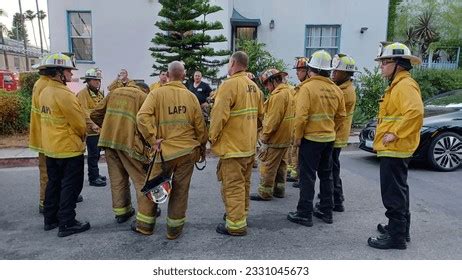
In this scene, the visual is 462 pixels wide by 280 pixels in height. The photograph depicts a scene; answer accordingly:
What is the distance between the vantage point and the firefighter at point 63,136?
159 inches

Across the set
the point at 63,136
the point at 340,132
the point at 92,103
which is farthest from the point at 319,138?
the point at 92,103

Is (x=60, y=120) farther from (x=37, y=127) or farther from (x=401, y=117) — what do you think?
(x=401, y=117)

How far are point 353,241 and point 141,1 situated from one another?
11.0 metres

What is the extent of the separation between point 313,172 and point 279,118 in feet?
3.07

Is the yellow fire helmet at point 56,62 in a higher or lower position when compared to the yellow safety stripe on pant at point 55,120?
higher

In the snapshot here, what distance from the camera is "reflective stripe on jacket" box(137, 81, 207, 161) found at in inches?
149

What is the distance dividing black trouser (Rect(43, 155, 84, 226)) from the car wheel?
19.0 feet

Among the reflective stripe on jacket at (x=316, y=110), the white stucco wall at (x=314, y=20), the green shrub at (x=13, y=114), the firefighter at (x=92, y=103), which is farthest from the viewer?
the white stucco wall at (x=314, y=20)

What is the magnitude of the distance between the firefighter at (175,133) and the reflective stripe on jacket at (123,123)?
52cm

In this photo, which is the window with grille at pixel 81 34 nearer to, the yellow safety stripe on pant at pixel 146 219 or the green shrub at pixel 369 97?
the green shrub at pixel 369 97

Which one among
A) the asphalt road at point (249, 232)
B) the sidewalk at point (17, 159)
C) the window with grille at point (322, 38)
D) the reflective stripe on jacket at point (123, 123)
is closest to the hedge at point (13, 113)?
the sidewalk at point (17, 159)

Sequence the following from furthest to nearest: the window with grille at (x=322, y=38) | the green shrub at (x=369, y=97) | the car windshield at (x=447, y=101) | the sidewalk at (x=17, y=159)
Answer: the window with grille at (x=322, y=38), the green shrub at (x=369, y=97), the car windshield at (x=447, y=101), the sidewalk at (x=17, y=159)

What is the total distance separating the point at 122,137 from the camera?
4.29 metres

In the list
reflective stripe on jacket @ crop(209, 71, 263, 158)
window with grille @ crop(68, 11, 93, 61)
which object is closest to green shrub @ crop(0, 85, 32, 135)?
window with grille @ crop(68, 11, 93, 61)
